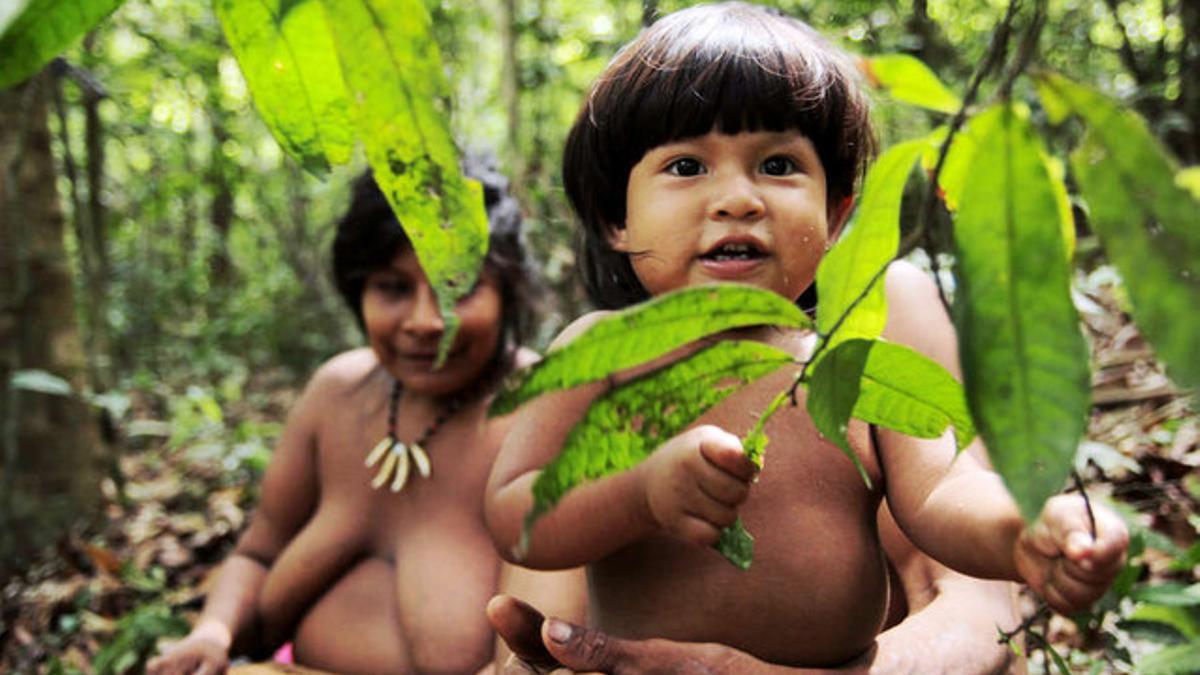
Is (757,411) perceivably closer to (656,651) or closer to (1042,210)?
(656,651)

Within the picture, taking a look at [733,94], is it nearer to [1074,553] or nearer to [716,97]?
[716,97]

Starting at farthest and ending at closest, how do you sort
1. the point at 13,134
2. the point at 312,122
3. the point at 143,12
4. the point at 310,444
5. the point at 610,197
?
the point at 143,12, the point at 13,134, the point at 310,444, the point at 610,197, the point at 312,122

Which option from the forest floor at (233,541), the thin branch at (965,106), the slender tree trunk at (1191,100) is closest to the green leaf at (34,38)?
the thin branch at (965,106)

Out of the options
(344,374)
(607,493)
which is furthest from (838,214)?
(344,374)

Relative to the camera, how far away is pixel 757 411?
1.24 m

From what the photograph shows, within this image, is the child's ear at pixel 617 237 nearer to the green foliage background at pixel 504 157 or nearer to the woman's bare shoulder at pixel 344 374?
the green foliage background at pixel 504 157

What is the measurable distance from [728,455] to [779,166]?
533 mm

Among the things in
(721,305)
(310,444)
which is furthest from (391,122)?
(310,444)

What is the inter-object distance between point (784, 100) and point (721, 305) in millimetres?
632

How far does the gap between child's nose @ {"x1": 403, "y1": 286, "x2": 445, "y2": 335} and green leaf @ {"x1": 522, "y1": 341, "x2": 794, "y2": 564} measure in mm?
1275

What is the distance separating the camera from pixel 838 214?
4.52 ft

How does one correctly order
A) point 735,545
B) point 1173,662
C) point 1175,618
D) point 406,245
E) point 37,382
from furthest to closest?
point 37,382, point 406,245, point 1175,618, point 1173,662, point 735,545

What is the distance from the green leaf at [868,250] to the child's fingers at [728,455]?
131 millimetres

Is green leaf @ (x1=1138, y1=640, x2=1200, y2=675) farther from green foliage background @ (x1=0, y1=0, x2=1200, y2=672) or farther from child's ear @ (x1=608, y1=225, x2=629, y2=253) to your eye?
child's ear @ (x1=608, y1=225, x2=629, y2=253)
